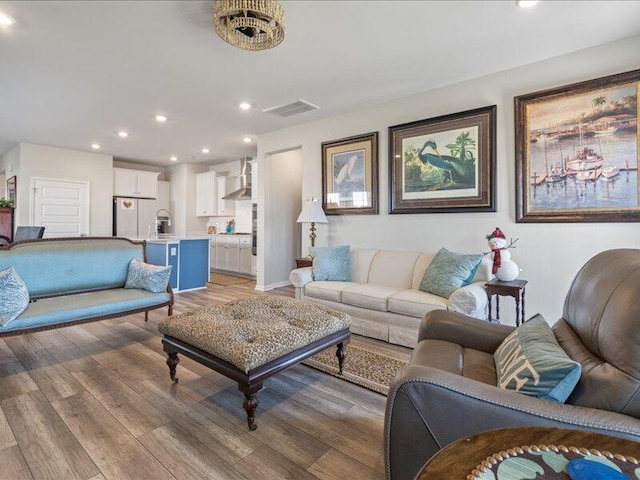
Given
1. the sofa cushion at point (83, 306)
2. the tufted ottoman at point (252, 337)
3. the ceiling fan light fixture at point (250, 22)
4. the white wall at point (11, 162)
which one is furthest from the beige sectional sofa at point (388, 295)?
the white wall at point (11, 162)

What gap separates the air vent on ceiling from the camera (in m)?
3.97

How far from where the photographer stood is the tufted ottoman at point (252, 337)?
1691 millimetres

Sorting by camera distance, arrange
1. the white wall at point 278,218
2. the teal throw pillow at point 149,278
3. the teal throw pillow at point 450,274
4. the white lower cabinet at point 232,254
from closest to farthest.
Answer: the teal throw pillow at point 450,274, the teal throw pillow at point 149,278, the white wall at point 278,218, the white lower cabinet at point 232,254

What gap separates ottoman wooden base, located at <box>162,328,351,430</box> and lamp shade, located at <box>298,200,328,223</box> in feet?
6.99

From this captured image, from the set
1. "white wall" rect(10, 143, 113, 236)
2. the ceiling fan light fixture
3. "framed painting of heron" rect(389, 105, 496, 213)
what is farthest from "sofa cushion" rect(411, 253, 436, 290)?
"white wall" rect(10, 143, 113, 236)

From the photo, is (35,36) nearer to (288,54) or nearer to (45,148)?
(288,54)

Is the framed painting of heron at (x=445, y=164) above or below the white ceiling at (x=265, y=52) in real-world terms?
below

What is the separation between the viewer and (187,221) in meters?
7.89

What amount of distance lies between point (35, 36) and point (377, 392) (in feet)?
12.6

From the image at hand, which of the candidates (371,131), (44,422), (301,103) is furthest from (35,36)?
(371,131)

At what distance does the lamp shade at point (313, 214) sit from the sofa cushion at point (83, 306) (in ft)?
6.25

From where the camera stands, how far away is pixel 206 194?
7.68m

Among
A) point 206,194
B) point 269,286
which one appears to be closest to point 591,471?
point 269,286

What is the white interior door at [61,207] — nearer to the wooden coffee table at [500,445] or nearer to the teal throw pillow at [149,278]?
the teal throw pillow at [149,278]
